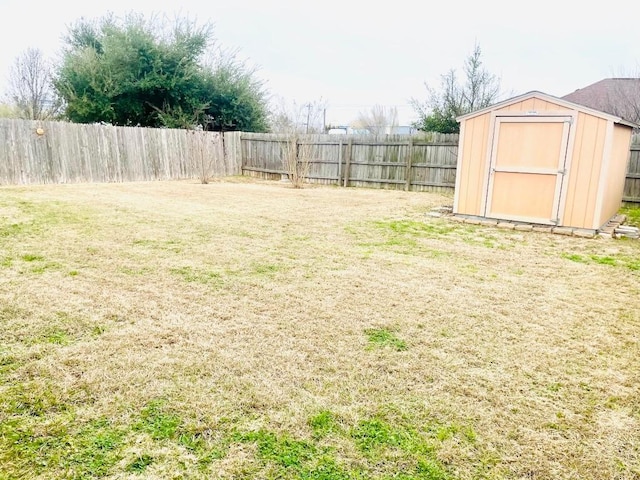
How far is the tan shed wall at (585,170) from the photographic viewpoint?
5891 millimetres

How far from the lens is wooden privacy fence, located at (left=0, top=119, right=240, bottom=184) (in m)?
9.03

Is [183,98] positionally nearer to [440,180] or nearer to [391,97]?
[440,180]

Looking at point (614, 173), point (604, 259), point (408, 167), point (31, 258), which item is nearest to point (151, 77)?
point (408, 167)

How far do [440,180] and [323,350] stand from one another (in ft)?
30.3

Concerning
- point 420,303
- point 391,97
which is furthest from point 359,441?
point 391,97

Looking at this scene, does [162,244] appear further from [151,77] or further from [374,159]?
[151,77]

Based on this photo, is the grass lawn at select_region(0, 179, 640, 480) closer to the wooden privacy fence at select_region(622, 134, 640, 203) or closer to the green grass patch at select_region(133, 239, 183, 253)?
the green grass patch at select_region(133, 239, 183, 253)

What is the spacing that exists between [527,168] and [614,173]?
1529mm

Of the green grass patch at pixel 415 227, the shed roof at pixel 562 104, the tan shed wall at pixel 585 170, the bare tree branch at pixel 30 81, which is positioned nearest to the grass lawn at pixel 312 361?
the green grass patch at pixel 415 227

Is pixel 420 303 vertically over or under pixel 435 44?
under

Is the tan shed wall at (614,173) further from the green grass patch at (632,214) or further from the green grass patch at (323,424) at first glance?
the green grass patch at (323,424)

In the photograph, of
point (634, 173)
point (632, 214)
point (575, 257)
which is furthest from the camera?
point (634, 173)

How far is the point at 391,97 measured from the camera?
1160 inches

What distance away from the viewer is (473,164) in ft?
22.6
